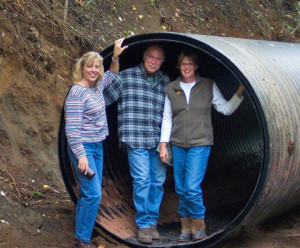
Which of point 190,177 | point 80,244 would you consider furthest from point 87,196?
point 190,177

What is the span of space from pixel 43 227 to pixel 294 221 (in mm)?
2949

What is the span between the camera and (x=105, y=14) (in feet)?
29.8

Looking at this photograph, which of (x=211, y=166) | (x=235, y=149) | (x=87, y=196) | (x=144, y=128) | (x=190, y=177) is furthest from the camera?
(x=235, y=149)

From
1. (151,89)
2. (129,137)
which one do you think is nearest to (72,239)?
(129,137)

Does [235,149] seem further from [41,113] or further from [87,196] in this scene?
[87,196]

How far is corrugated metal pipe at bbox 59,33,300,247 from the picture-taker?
4.82 m

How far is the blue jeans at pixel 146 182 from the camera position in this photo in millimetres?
5438

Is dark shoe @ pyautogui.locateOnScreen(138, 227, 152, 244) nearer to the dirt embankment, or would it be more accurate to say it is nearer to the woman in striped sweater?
the dirt embankment

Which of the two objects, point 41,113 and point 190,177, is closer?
point 190,177

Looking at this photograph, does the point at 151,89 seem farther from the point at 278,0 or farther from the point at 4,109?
the point at 278,0

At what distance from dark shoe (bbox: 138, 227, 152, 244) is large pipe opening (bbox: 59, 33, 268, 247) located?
0.19 feet

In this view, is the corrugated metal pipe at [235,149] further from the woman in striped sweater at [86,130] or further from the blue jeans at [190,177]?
the woman in striped sweater at [86,130]

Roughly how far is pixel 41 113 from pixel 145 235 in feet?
7.90

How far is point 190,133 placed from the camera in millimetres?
5328
